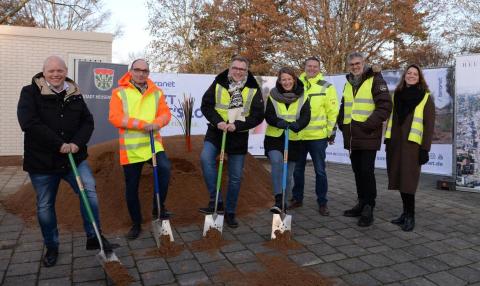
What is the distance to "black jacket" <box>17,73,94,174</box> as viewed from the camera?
3426mm

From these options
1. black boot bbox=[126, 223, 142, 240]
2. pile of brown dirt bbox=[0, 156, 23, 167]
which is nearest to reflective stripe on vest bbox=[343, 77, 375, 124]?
black boot bbox=[126, 223, 142, 240]

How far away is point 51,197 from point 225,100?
1.97 metres

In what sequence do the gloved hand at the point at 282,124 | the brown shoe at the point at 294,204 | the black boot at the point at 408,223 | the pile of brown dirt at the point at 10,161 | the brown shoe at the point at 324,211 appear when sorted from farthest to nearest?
the pile of brown dirt at the point at 10,161 → the brown shoe at the point at 294,204 → the brown shoe at the point at 324,211 → the black boot at the point at 408,223 → the gloved hand at the point at 282,124

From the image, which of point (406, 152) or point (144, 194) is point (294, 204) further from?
point (144, 194)

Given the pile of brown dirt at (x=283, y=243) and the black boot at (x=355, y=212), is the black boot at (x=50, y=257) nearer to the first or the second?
the pile of brown dirt at (x=283, y=243)

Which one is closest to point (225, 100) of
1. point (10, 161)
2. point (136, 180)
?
point (136, 180)

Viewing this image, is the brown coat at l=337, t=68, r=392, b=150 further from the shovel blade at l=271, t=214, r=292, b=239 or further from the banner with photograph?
the banner with photograph

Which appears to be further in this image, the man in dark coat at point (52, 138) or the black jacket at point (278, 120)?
the black jacket at point (278, 120)

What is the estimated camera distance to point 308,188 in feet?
23.1

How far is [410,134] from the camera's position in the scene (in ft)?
15.3

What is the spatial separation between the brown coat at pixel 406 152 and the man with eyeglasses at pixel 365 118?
210mm

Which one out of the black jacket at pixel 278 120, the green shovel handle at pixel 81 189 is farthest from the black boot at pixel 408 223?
the green shovel handle at pixel 81 189

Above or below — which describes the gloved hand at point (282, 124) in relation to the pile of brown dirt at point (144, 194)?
above

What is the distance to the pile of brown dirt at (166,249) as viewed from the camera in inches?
151
